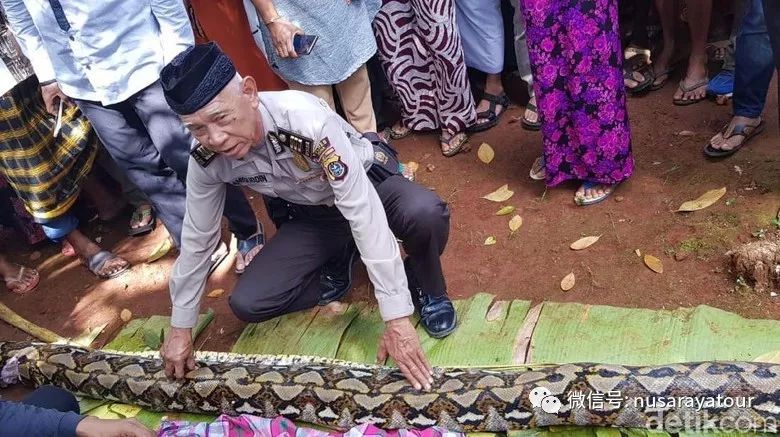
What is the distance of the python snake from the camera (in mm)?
2662

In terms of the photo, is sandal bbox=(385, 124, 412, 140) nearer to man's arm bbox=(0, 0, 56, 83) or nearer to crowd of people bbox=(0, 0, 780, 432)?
crowd of people bbox=(0, 0, 780, 432)

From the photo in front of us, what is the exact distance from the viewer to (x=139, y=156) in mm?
4219

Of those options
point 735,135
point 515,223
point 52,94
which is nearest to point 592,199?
point 515,223

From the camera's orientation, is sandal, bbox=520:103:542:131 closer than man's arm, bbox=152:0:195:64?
No

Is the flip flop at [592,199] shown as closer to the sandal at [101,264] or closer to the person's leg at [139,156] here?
the person's leg at [139,156]

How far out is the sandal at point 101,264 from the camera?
502 centimetres

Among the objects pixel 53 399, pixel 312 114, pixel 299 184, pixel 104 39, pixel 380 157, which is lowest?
pixel 53 399

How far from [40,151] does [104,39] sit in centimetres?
139

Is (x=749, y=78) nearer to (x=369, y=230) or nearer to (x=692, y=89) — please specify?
(x=692, y=89)

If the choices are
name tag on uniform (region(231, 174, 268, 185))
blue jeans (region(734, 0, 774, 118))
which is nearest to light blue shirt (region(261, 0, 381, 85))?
name tag on uniform (region(231, 174, 268, 185))

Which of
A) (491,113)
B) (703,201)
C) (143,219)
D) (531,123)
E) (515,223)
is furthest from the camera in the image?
(143,219)

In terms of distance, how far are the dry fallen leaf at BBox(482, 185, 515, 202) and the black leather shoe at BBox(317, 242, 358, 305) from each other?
1073mm

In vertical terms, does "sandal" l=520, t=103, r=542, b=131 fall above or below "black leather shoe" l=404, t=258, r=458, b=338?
below

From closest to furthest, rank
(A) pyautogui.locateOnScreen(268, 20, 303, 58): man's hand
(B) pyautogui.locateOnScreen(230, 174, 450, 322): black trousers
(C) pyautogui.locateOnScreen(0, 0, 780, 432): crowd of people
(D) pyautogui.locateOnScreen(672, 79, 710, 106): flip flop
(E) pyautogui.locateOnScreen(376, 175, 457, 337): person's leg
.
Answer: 1. (C) pyautogui.locateOnScreen(0, 0, 780, 432): crowd of people
2. (E) pyautogui.locateOnScreen(376, 175, 457, 337): person's leg
3. (B) pyautogui.locateOnScreen(230, 174, 450, 322): black trousers
4. (A) pyautogui.locateOnScreen(268, 20, 303, 58): man's hand
5. (D) pyautogui.locateOnScreen(672, 79, 710, 106): flip flop
